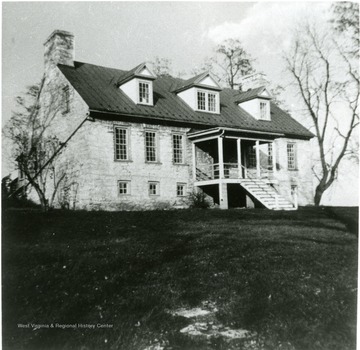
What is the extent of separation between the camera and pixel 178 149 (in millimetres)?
22375

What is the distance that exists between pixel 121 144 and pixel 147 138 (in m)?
1.54

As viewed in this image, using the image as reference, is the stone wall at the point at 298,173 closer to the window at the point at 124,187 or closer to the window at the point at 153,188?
the window at the point at 153,188

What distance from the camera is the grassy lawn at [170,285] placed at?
699 centimetres

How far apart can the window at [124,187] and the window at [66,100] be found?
428 cm

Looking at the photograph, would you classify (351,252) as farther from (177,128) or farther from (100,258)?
(177,128)

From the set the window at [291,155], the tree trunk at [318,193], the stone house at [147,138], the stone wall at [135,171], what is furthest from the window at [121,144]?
the tree trunk at [318,193]

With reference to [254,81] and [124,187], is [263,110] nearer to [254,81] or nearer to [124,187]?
[254,81]

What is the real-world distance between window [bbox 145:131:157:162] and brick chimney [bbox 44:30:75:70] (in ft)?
17.3

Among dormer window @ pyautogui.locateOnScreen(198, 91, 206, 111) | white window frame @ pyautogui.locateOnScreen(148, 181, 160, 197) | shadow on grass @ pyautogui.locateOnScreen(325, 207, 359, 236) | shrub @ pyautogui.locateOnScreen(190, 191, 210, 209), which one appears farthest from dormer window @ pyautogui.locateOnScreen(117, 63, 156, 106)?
shadow on grass @ pyautogui.locateOnScreen(325, 207, 359, 236)

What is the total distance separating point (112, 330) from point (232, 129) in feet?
51.8

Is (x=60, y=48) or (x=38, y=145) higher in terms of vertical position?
(x=60, y=48)

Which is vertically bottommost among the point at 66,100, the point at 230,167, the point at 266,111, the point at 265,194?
the point at 265,194

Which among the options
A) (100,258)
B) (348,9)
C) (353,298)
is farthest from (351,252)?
(348,9)

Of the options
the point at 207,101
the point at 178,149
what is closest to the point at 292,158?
the point at 207,101
